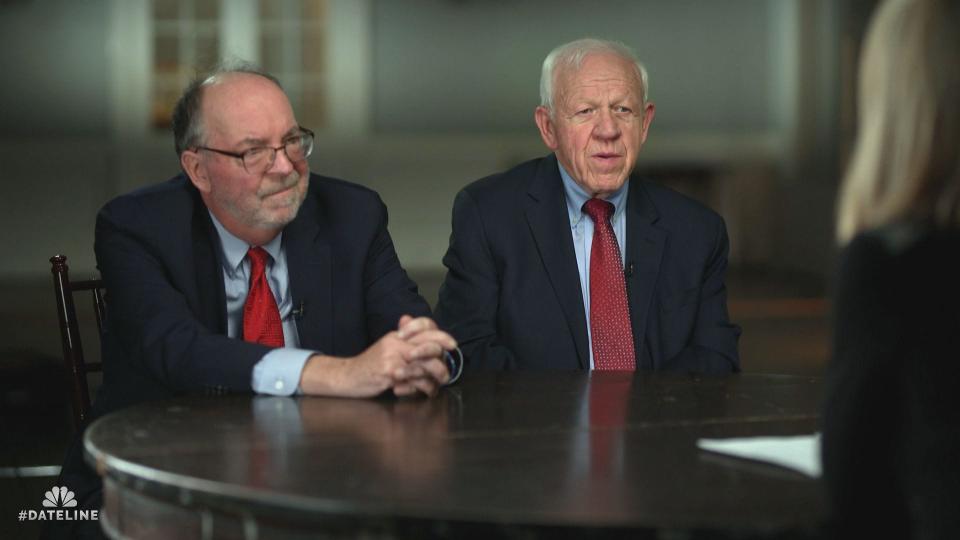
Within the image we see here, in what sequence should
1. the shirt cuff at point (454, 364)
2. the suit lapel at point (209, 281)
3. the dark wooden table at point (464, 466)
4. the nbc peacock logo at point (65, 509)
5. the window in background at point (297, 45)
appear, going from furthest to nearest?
the window in background at point (297, 45) < the suit lapel at point (209, 281) < the nbc peacock logo at point (65, 509) < the shirt cuff at point (454, 364) < the dark wooden table at point (464, 466)

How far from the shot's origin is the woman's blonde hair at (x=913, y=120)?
3.98ft

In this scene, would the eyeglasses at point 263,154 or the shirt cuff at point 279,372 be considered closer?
the shirt cuff at point 279,372

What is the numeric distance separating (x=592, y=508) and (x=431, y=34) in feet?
34.4

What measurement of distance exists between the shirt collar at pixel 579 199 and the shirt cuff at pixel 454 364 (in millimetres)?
763

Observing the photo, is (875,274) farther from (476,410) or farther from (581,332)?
(581,332)

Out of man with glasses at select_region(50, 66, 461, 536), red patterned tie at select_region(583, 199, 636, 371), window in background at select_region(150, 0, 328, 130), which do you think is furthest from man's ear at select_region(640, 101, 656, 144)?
window in background at select_region(150, 0, 328, 130)

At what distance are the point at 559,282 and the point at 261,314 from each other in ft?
2.14

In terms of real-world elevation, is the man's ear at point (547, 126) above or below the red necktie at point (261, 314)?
above

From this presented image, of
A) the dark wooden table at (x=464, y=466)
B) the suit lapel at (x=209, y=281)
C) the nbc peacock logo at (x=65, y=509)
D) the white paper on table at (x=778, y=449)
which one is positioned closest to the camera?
the dark wooden table at (x=464, y=466)

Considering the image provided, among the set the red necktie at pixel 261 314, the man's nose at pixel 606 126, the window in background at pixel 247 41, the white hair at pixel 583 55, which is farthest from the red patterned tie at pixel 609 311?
the window in background at pixel 247 41

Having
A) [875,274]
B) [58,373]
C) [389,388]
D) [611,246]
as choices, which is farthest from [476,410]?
[58,373]

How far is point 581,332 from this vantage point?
9.20 ft

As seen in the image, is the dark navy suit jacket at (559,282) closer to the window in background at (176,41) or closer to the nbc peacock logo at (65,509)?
the nbc peacock logo at (65,509)

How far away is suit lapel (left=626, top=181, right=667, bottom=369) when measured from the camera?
2799 millimetres
